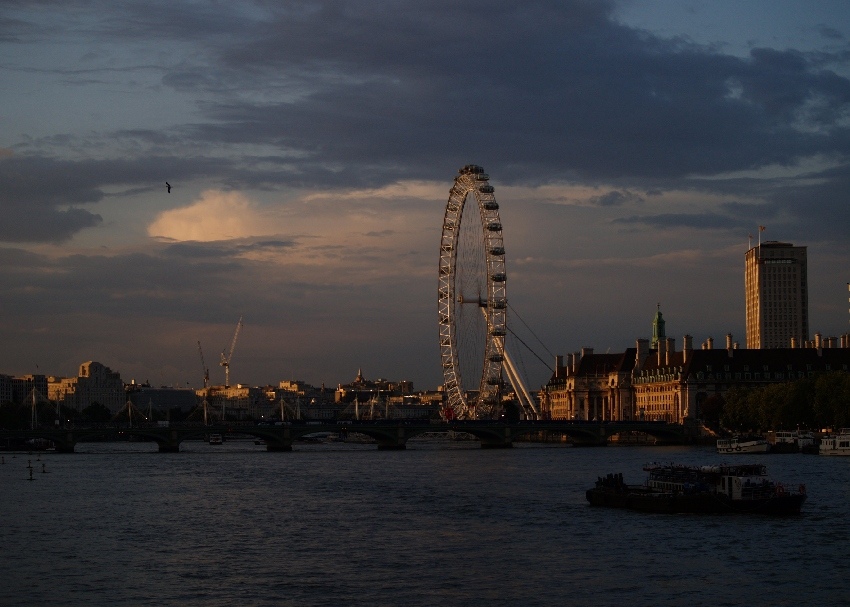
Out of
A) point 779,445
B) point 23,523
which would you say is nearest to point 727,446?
point 779,445

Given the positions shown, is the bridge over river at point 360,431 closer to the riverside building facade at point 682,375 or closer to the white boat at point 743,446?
the riverside building facade at point 682,375

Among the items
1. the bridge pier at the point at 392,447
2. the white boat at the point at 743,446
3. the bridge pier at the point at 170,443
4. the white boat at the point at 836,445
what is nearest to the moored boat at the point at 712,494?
the white boat at the point at 836,445

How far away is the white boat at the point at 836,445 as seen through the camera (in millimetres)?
101438

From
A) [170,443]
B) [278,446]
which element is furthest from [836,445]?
[170,443]

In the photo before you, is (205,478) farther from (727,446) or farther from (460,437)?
(460,437)

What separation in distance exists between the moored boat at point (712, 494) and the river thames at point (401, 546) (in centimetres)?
87

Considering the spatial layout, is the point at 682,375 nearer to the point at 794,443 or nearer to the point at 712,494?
the point at 794,443

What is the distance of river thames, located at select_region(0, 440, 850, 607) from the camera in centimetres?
3881

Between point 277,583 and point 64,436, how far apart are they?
88703 millimetres

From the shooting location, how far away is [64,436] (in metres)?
125

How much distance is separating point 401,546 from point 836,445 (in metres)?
61.5

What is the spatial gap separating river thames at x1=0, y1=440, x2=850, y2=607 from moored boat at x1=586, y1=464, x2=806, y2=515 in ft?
2.86

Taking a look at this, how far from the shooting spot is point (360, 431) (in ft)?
404

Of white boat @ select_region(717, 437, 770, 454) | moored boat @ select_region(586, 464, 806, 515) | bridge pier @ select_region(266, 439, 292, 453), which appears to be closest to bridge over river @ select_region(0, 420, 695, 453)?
bridge pier @ select_region(266, 439, 292, 453)
